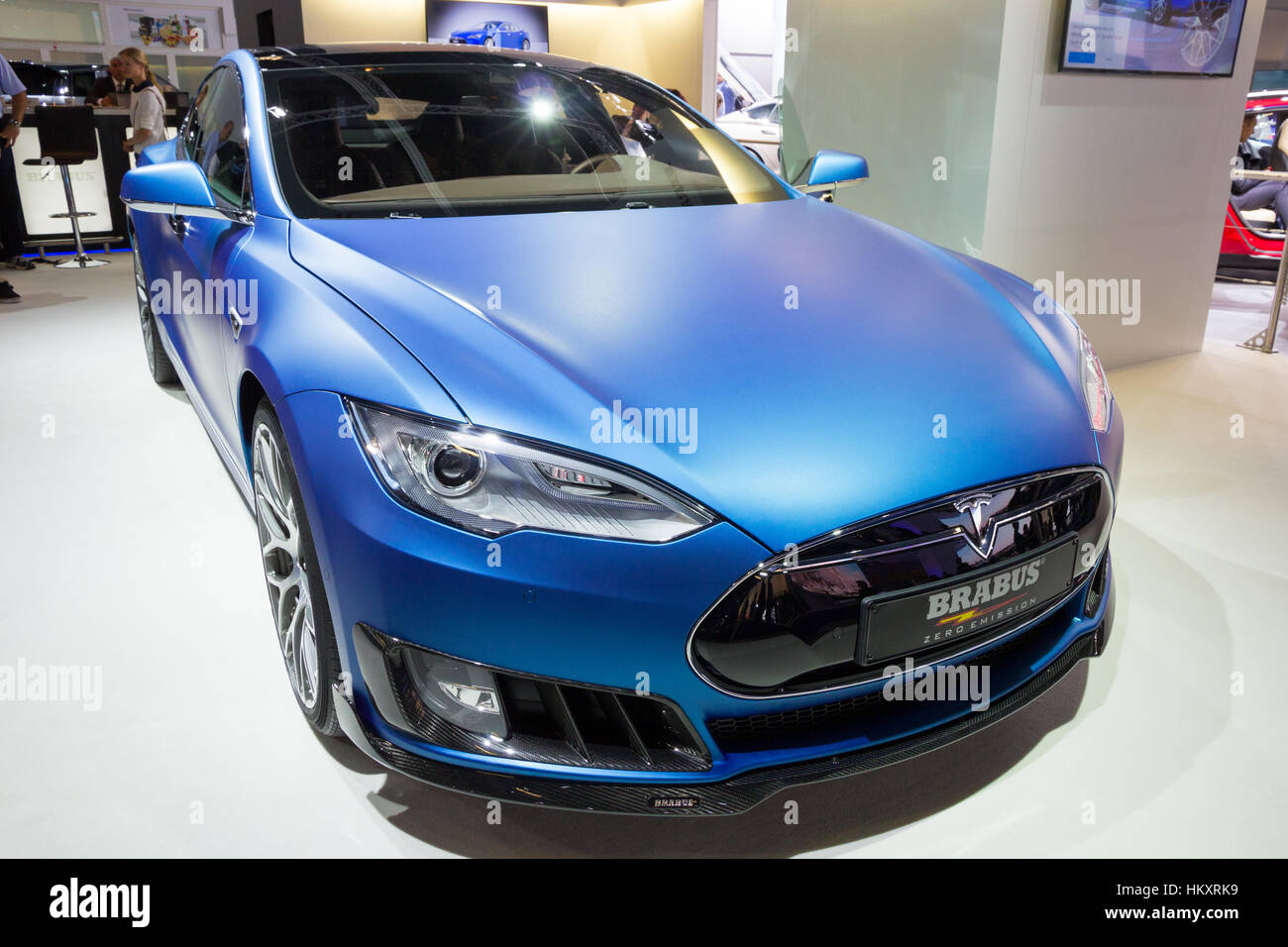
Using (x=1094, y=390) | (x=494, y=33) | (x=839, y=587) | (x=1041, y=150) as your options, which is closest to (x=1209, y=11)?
(x=1041, y=150)

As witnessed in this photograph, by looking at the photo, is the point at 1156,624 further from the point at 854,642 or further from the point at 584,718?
the point at 584,718

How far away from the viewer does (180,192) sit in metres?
1.90

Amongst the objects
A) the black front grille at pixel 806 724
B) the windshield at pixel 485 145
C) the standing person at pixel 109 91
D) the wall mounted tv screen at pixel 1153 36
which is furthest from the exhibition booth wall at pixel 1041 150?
the standing person at pixel 109 91

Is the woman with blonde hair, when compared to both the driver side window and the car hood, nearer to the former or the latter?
the driver side window

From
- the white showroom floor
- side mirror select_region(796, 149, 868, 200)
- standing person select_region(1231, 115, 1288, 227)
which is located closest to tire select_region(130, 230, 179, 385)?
the white showroom floor

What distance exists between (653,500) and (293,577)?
718mm

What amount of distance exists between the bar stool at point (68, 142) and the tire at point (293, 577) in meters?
6.01

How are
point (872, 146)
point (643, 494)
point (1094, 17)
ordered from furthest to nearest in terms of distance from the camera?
1. point (872, 146)
2. point (1094, 17)
3. point (643, 494)

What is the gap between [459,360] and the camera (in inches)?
49.1

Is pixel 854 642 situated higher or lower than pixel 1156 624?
higher

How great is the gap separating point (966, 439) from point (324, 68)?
5.37 feet

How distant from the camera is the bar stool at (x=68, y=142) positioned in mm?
6332

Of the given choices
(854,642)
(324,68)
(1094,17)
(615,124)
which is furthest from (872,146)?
(854,642)

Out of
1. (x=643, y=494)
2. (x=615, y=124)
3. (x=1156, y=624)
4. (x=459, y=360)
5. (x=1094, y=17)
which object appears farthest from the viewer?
(x=1094, y=17)
